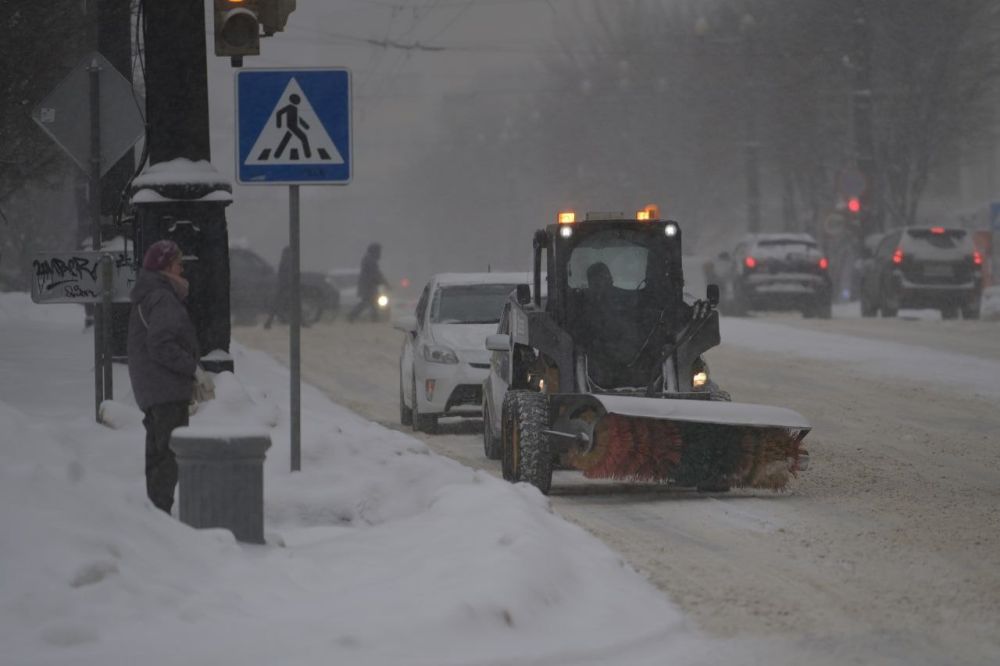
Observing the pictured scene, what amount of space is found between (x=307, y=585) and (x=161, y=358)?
2.32m

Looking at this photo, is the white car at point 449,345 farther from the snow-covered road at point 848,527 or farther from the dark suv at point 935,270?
the dark suv at point 935,270

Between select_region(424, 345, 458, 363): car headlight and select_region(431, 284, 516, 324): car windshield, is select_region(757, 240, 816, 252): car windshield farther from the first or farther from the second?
select_region(424, 345, 458, 363): car headlight

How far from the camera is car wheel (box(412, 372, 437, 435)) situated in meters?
16.5

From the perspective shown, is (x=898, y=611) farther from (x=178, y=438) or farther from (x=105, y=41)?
(x=105, y=41)

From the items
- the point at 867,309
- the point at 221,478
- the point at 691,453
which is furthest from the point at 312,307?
the point at 221,478

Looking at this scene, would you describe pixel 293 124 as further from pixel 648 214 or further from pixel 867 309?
pixel 867 309

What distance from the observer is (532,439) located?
36.8 ft

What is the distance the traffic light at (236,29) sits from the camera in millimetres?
10047

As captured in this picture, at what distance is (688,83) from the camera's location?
67438 mm

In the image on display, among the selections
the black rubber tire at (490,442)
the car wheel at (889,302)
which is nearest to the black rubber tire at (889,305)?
the car wheel at (889,302)

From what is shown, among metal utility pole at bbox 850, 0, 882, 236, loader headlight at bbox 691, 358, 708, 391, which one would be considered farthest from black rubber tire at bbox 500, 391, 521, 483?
metal utility pole at bbox 850, 0, 882, 236

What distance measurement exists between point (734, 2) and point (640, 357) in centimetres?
4988

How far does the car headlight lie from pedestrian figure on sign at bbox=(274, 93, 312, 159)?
6470mm

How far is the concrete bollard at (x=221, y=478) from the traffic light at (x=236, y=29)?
300 cm
